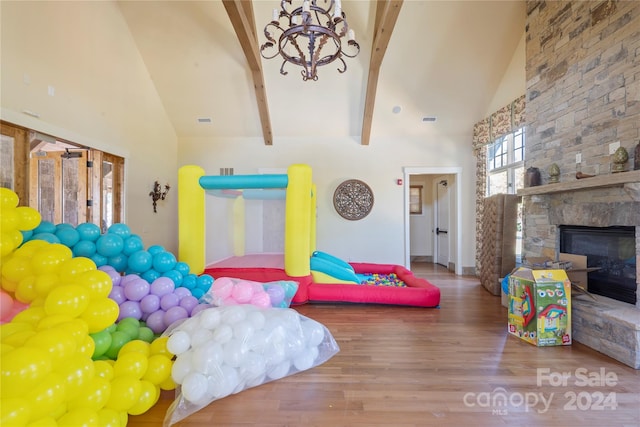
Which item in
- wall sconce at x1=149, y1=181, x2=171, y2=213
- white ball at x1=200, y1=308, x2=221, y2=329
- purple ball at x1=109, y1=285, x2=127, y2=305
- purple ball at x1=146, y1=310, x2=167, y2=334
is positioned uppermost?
wall sconce at x1=149, y1=181, x2=171, y2=213

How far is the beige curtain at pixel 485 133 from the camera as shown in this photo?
411 cm

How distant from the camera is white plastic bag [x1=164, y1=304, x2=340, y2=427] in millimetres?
1589

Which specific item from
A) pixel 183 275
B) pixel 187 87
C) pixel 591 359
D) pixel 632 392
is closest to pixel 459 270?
pixel 591 359

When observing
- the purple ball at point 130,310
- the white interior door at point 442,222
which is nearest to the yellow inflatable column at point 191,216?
the purple ball at point 130,310

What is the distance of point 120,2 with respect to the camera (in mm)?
3826

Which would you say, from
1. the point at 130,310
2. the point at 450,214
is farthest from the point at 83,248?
the point at 450,214

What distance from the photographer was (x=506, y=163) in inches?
180

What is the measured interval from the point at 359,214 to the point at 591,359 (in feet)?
12.2

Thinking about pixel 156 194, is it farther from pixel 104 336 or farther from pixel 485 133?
pixel 485 133

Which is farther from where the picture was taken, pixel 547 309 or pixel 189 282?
pixel 189 282

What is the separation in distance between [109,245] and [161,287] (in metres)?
0.57

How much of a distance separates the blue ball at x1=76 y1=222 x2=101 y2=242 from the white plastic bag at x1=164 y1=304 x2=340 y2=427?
1189 millimetres

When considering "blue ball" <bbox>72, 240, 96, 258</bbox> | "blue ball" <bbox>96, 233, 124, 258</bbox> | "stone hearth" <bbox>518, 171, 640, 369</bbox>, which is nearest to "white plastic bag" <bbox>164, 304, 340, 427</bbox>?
"blue ball" <bbox>96, 233, 124, 258</bbox>

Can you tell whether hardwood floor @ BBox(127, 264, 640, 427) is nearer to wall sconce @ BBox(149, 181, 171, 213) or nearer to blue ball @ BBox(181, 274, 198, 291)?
blue ball @ BBox(181, 274, 198, 291)
